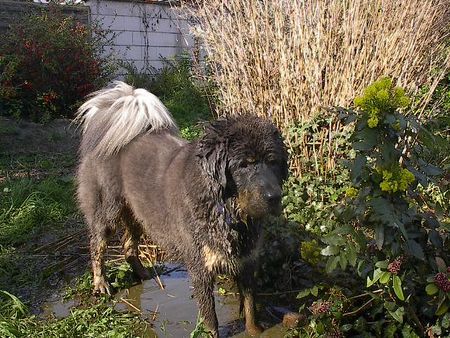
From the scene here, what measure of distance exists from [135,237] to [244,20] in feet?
7.55

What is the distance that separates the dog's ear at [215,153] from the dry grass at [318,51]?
193 centimetres

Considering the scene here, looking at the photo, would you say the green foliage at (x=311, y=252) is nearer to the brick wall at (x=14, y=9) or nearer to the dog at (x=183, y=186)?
the dog at (x=183, y=186)

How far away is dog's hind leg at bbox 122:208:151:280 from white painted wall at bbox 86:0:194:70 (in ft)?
29.0

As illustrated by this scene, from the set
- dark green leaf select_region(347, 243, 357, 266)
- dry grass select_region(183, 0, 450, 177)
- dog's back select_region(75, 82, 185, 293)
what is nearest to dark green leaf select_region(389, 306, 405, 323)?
dark green leaf select_region(347, 243, 357, 266)

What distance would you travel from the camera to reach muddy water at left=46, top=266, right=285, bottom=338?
3.95m

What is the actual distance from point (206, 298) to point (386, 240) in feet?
4.33

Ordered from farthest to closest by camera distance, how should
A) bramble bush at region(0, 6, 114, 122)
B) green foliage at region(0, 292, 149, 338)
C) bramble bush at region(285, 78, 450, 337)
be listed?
bramble bush at region(0, 6, 114, 122) < green foliage at region(0, 292, 149, 338) < bramble bush at region(285, 78, 450, 337)

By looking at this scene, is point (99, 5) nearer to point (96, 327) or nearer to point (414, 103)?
point (414, 103)

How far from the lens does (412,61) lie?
5496 millimetres

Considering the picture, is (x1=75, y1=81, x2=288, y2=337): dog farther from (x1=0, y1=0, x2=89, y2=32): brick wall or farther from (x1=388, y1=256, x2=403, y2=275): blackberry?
(x1=0, y1=0, x2=89, y2=32): brick wall

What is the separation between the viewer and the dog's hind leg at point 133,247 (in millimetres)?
4895

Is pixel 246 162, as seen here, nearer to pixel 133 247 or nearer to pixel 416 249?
pixel 416 249

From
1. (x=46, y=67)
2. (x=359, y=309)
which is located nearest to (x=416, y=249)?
(x=359, y=309)

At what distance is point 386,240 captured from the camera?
2.83 metres
